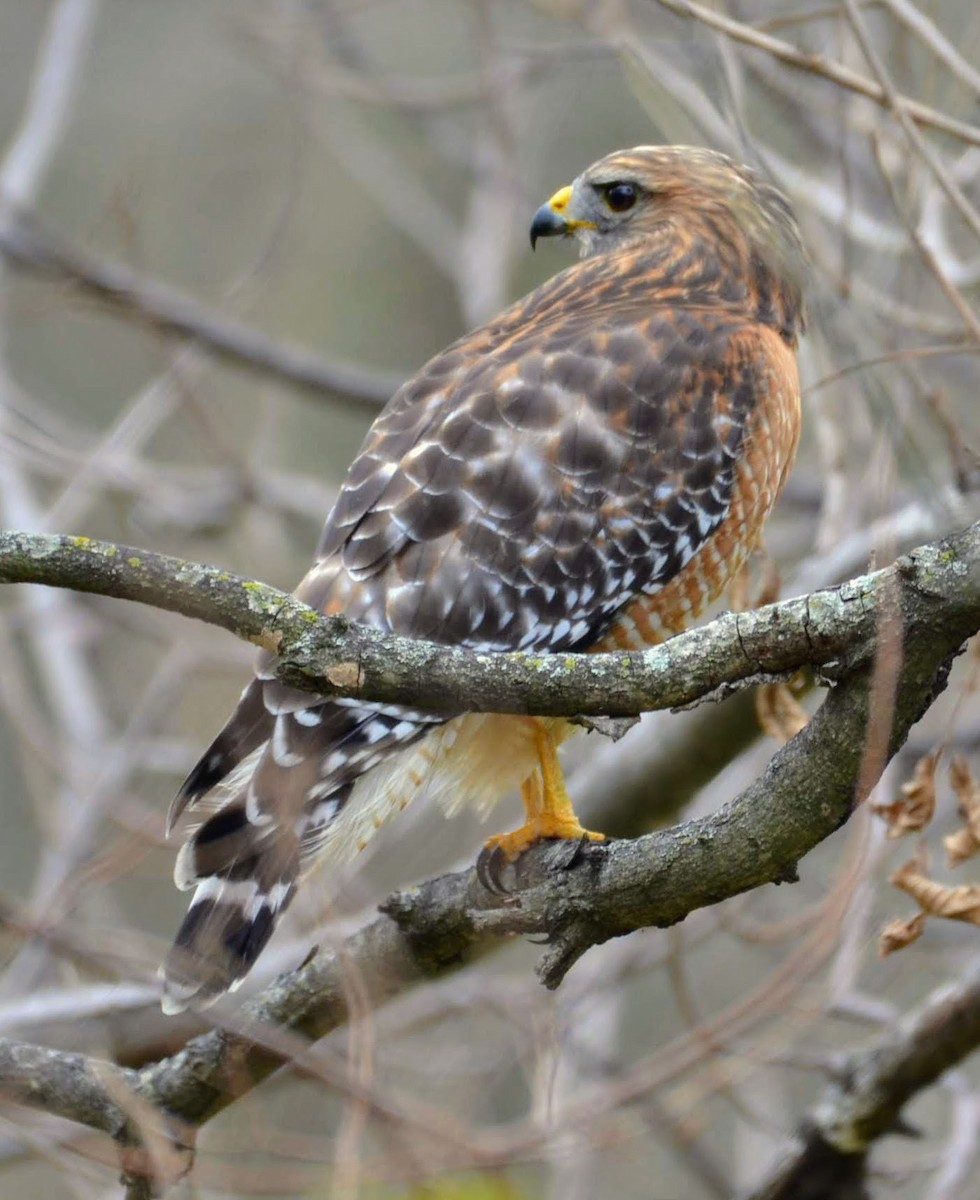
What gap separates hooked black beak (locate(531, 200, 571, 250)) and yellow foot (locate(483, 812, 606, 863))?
1723 mm

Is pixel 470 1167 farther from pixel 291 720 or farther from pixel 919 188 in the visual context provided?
pixel 919 188

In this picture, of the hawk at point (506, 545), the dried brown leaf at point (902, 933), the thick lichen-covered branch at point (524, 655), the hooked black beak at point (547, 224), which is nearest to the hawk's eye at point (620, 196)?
the hooked black beak at point (547, 224)

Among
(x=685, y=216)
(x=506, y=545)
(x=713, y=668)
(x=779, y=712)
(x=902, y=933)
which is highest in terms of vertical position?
(x=685, y=216)

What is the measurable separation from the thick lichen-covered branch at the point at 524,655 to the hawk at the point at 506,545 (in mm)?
1196

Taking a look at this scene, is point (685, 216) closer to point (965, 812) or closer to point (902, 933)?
point (965, 812)

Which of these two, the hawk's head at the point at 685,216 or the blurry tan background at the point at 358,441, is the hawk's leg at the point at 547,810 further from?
the hawk's head at the point at 685,216

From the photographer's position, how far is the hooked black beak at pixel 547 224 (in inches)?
197

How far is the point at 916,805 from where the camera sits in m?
3.27

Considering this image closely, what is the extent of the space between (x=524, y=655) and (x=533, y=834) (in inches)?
62.6

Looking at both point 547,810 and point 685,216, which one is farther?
point 685,216

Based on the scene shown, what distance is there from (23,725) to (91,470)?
0.78 m

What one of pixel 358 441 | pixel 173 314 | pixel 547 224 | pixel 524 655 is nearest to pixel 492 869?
pixel 524 655

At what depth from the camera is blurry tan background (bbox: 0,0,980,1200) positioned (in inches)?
150

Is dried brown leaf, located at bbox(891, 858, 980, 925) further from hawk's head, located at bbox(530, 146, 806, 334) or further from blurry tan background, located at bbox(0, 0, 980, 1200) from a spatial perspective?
hawk's head, located at bbox(530, 146, 806, 334)
